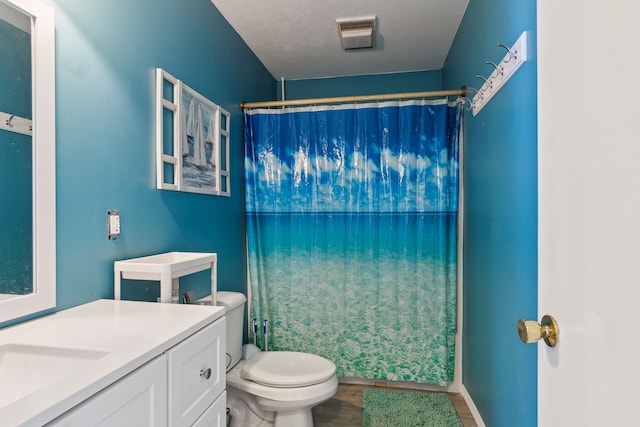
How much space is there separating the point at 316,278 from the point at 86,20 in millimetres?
1883

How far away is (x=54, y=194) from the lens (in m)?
1.06

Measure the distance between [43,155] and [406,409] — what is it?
2.25 metres

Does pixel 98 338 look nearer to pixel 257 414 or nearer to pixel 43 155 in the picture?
pixel 43 155

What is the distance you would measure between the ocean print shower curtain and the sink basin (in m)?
1.73

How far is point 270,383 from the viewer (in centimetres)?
171

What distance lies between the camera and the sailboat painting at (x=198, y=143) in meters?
1.72

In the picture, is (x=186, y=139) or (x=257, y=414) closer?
(x=186, y=139)

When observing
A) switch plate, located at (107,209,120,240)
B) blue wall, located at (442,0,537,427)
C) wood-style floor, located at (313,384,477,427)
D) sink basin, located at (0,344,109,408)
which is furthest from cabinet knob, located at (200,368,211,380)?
wood-style floor, located at (313,384,477,427)

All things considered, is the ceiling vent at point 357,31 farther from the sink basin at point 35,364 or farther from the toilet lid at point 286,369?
the sink basin at point 35,364

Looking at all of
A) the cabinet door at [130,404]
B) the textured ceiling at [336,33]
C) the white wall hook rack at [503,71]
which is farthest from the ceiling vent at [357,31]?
the cabinet door at [130,404]

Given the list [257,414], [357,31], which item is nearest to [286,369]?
[257,414]
